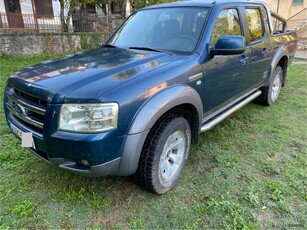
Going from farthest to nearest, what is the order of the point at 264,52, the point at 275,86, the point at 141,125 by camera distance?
the point at 275,86 → the point at 264,52 → the point at 141,125

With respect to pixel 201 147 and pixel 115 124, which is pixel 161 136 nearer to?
pixel 115 124

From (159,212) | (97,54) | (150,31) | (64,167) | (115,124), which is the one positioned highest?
(150,31)

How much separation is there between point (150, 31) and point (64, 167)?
1922 mm

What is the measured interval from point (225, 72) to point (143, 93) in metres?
1.37

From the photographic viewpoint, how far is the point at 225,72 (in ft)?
9.54

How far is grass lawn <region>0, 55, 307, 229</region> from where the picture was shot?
2080 millimetres

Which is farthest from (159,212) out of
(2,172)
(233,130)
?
(233,130)

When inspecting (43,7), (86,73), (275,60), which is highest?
(43,7)

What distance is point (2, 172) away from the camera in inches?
104

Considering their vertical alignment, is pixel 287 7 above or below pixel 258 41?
above

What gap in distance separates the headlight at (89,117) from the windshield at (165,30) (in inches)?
49.2

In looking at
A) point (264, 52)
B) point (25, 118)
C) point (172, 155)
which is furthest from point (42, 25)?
point (172, 155)

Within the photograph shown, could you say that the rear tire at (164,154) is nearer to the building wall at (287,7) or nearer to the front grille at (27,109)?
the front grille at (27,109)

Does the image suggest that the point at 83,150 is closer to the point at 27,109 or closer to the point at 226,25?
the point at 27,109
